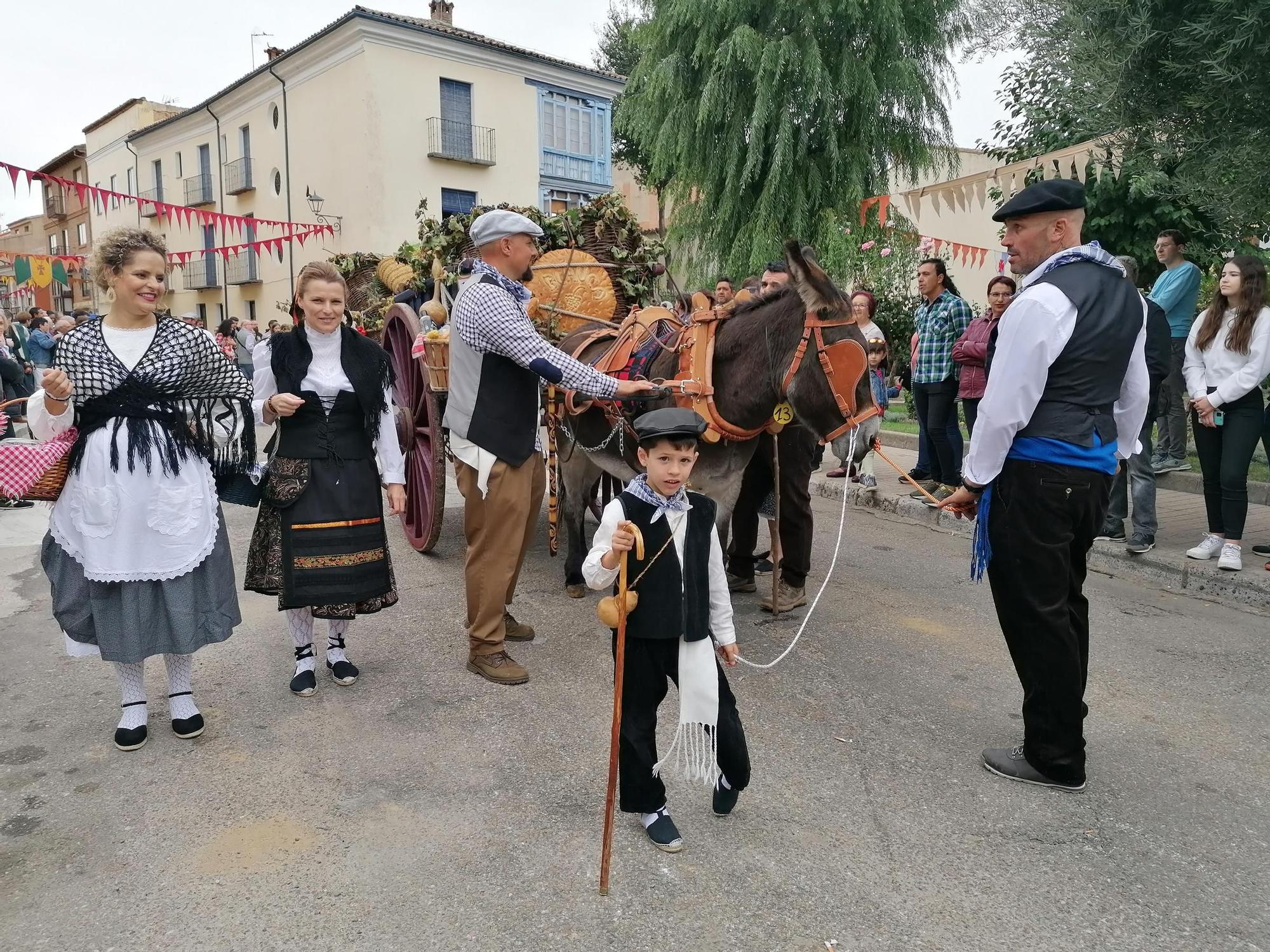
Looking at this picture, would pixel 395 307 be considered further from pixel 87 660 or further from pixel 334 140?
pixel 334 140

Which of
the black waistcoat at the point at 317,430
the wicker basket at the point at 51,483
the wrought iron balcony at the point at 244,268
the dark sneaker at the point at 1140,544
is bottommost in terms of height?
the dark sneaker at the point at 1140,544

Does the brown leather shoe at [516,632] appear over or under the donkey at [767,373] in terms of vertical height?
under

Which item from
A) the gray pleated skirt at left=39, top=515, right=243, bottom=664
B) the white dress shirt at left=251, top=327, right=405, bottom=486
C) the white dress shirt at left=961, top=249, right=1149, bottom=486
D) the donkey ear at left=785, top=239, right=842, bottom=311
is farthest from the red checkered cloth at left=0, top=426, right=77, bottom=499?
the white dress shirt at left=961, top=249, right=1149, bottom=486

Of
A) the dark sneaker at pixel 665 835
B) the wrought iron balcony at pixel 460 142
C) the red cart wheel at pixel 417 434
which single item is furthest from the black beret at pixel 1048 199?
the wrought iron balcony at pixel 460 142

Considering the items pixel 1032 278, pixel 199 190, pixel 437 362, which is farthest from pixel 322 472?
pixel 199 190

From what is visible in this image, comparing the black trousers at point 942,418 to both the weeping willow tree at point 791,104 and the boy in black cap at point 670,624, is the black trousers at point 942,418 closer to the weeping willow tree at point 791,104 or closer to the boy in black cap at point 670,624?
the boy in black cap at point 670,624

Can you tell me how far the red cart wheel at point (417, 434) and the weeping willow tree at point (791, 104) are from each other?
7.90 metres

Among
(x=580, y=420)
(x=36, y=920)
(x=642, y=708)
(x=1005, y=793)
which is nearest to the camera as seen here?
(x=36, y=920)

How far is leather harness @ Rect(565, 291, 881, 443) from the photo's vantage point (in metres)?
3.94

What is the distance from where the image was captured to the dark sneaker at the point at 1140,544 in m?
5.91

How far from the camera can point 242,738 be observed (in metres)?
3.47

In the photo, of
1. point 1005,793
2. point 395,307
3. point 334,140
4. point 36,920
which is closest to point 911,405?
point 395,307

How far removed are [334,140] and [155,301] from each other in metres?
22.2

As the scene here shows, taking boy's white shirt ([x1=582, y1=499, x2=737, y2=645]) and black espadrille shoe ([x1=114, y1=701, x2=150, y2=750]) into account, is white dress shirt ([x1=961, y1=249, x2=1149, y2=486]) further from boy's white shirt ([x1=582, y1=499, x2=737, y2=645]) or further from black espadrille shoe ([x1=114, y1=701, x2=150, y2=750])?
black espadrille shoe ([x1=114, y1=701, x2=150, y2=750])
